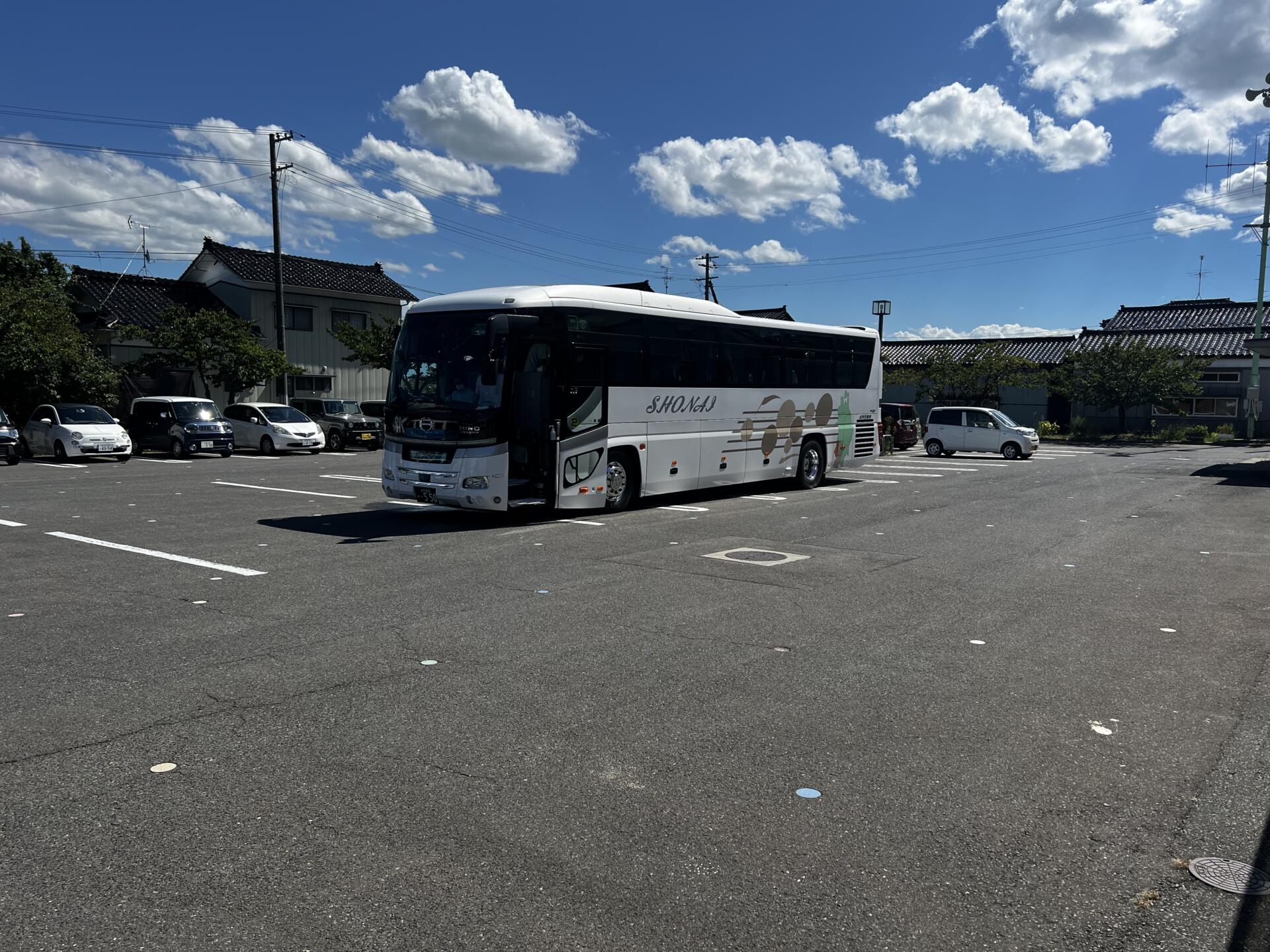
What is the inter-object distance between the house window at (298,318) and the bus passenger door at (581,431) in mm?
32196

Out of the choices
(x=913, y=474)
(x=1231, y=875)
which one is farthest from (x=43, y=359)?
(x=1231, y=875)

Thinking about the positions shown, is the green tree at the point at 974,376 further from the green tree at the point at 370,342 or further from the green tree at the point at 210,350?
the green tree at the point at 210,350

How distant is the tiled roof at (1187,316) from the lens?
168 feet

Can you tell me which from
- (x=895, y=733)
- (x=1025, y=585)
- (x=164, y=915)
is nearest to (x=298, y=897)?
(x=164, y=915)

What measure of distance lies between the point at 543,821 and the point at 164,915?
1.42 m

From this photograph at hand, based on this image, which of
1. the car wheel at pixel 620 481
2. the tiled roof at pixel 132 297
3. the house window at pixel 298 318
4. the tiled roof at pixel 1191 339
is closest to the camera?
the car wheel at pixel 620 481

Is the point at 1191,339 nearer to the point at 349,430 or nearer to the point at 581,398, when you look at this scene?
the point at 349,430

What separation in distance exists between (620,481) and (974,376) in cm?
3803

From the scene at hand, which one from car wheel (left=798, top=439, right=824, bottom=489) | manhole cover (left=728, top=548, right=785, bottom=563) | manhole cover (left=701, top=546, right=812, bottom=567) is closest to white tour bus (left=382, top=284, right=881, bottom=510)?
car wheel (left=798, top=439, right=824, bottom=489)

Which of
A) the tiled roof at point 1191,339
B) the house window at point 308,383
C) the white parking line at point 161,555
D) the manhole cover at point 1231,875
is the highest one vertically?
the tiled roof at point 1191,339

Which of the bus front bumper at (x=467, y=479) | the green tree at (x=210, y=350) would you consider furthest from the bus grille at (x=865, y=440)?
the green tree at (x=210, y=350)

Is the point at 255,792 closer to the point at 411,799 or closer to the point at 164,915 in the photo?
the point at 411,799

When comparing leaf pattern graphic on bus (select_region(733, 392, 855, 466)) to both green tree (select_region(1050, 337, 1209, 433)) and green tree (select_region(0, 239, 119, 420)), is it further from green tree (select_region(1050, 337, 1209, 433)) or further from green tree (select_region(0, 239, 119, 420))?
green tree (select_region(1050, 337, 1209, 433))

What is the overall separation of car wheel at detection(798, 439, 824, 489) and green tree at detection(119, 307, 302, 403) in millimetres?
23483
